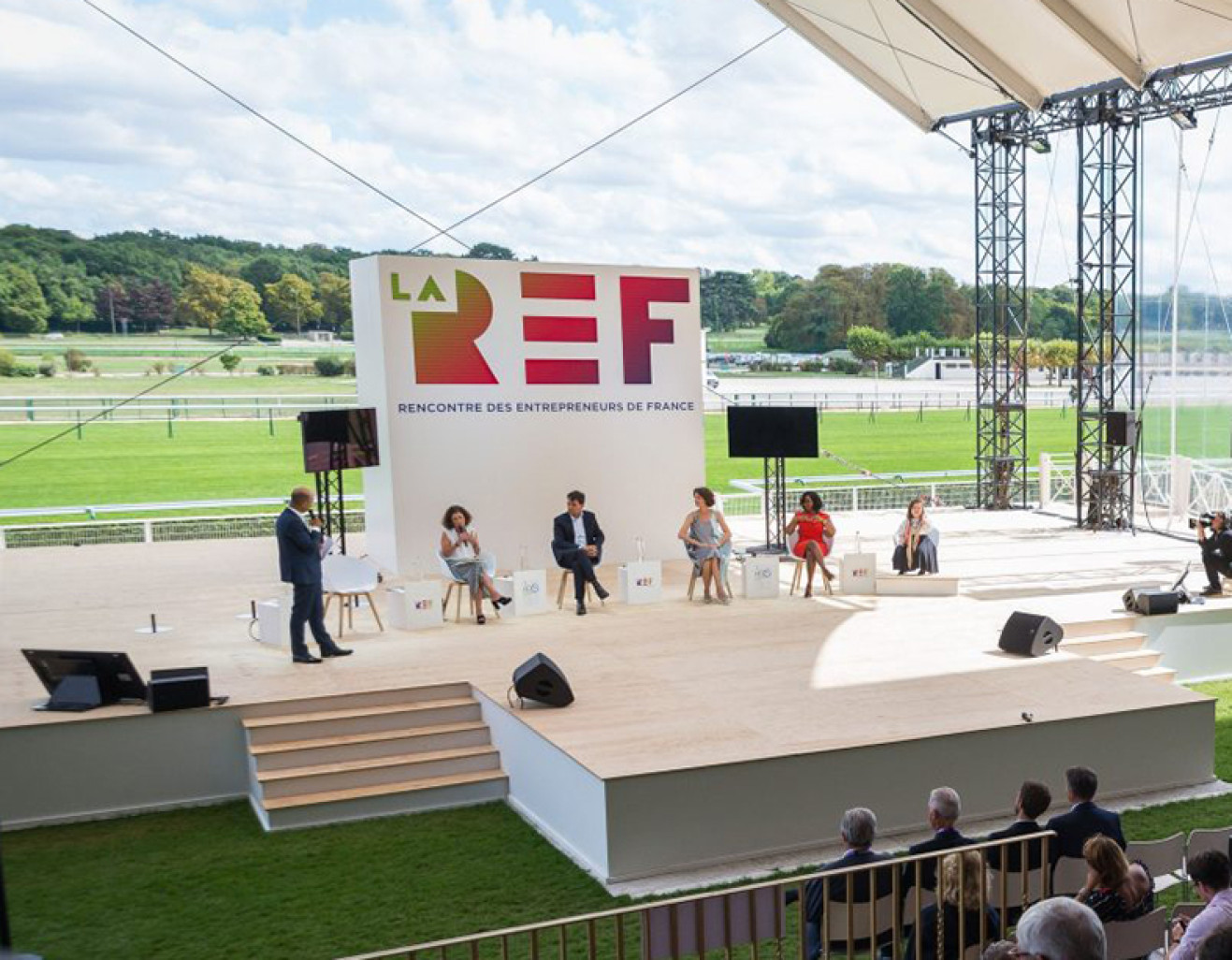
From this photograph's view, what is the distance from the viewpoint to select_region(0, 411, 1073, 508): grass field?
Result: 121 feet

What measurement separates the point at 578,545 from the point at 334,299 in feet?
101

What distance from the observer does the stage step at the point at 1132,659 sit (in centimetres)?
1000

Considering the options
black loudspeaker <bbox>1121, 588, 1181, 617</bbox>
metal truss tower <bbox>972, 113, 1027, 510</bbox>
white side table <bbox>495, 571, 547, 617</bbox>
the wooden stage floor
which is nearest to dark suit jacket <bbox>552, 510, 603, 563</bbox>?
white side table <bbox>495, 571, 547, 617</bbox>

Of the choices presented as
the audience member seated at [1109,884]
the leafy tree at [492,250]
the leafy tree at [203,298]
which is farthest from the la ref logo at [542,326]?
the leafy tree at [492,250]

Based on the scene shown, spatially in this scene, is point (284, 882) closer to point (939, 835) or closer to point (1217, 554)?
point (939, 835)

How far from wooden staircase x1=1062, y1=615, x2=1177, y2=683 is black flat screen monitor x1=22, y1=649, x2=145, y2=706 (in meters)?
7.08

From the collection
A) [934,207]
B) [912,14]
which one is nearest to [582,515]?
[912,14]

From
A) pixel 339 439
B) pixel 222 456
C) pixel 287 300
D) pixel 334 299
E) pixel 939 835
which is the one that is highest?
pixel 334 299

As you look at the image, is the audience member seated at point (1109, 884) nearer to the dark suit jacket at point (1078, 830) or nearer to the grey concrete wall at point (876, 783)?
the dark suit jacket at point (1078, 830)

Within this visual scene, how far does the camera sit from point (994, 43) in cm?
1495

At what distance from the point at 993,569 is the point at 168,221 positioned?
44.5 meters

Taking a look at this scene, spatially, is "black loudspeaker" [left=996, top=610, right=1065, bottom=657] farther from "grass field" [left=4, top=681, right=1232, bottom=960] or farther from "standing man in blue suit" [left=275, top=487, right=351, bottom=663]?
"standing man in blue suit" [left=275, top=487, right=351, bottom=663]

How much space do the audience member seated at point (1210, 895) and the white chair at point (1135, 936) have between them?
18 cm

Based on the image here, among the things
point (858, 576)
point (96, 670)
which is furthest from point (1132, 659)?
point (96, 670)
